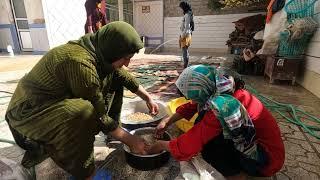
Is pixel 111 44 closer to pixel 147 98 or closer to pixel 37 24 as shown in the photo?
pixel 147 98

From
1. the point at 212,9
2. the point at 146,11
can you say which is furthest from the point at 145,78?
the point at 146,11

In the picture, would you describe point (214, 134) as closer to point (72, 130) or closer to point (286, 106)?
point (72, 130)

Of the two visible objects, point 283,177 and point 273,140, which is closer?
point 273,140

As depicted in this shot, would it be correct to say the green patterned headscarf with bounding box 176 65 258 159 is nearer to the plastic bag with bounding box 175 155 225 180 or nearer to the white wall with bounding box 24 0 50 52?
the plastic bag with bounding box 175 155 225 180

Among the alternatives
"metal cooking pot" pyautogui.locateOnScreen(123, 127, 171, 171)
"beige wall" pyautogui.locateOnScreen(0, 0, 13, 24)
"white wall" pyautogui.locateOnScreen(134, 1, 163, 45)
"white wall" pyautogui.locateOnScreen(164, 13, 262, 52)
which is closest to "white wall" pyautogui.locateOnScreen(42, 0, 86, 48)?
"beige wall" pyautogui.locateOnScreen(0, 0, 13, 24)

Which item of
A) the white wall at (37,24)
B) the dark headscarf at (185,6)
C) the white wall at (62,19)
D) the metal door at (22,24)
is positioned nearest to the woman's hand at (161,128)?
the dark headscarf at (185,6)

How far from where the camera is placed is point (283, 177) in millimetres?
1377

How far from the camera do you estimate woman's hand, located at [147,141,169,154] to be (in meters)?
1.19

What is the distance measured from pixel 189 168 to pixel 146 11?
10228 millimetres

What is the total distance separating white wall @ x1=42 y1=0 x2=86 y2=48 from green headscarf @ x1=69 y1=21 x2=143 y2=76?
6.76m

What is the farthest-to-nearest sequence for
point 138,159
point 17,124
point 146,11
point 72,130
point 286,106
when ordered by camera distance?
1. point 146,11
2. point 286,106
3. point 138,159
4. point 17,124
5. point 72,130

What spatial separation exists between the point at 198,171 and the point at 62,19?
750 cm

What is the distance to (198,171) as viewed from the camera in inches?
47.3

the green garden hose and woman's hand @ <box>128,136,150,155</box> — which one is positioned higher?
woman's hand @ <box>128,136,150,155</box>
